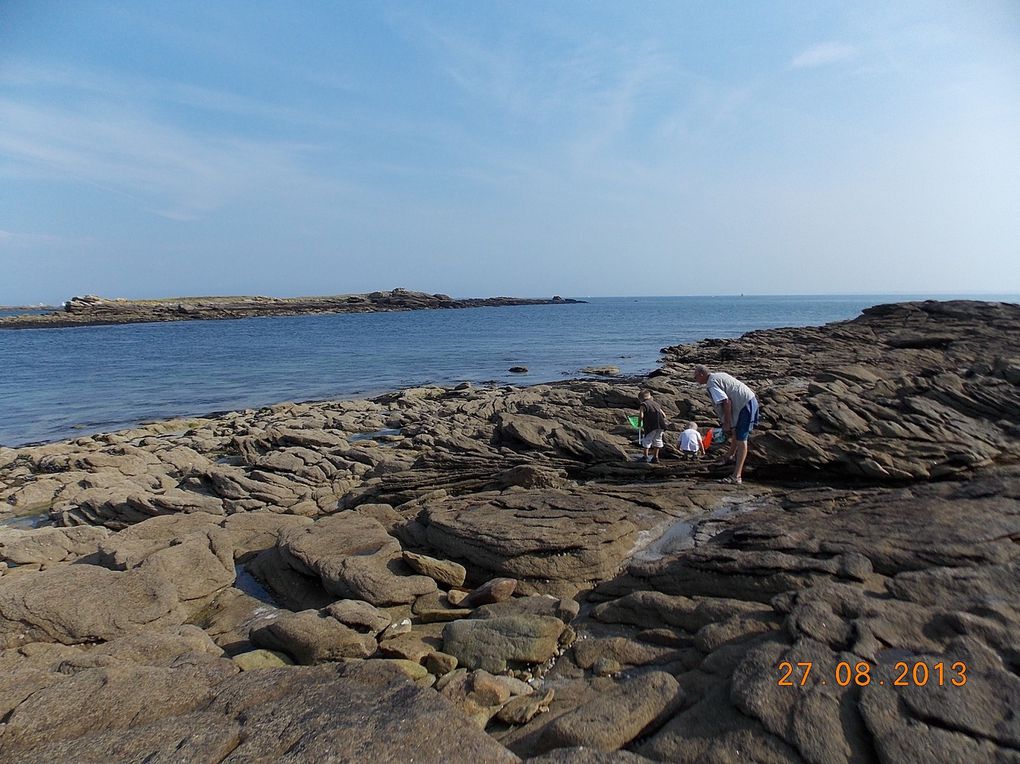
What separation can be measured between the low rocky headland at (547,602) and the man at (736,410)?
0.67 meters

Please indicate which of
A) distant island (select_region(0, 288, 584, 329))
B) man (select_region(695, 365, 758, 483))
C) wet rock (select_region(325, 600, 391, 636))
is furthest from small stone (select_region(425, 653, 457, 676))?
distant island (select_region(0, 288, 584, 329))

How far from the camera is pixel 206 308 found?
451ft

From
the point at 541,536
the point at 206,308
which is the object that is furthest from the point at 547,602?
the point at 206,308

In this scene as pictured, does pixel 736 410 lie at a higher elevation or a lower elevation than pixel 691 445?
higher

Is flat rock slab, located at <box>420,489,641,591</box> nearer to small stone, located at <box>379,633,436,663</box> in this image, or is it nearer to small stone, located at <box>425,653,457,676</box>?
small stone, located at <box>379,633,436,663</box>

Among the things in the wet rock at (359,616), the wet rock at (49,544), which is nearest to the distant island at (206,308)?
the wet rock at (49,544)

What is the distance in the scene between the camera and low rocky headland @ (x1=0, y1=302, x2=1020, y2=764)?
4.52m

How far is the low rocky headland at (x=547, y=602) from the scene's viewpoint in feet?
14.8

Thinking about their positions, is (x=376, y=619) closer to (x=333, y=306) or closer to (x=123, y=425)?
(x=123, y=425)

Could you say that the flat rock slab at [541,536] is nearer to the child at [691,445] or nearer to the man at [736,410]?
the man at [736,410]

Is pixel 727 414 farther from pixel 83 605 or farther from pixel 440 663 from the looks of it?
pixel 83 605

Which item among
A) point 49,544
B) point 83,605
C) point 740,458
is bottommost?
point 49,544

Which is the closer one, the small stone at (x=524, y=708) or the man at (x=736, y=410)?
the small stone at (x=524, y=708)
